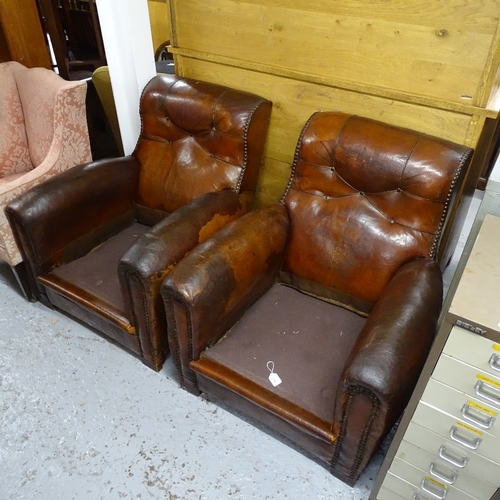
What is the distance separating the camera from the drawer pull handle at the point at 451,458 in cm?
100

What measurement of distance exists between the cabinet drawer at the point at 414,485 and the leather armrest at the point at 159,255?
85 centimetres

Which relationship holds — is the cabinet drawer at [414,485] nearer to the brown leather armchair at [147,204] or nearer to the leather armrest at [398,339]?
the leather armrest at [398,339]

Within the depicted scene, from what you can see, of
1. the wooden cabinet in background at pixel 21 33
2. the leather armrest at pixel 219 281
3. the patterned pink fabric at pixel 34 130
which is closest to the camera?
the leather armrest at pixel 219 281

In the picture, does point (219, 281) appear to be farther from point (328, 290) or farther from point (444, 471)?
point (444, 471)

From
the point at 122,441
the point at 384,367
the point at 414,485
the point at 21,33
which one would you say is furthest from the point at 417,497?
the point at 21,33

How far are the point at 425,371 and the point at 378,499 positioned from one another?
0.57m

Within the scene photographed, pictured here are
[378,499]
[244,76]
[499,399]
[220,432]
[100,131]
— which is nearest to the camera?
[499,399]

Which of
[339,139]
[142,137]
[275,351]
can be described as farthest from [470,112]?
[142,137]

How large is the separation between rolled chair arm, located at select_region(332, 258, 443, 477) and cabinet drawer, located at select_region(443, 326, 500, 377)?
19 centimetres

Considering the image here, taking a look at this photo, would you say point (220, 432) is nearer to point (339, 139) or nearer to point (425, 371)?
point (425, 371)

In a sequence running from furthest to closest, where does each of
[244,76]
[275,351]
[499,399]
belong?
[244,76]
[275,351]
[499,399]

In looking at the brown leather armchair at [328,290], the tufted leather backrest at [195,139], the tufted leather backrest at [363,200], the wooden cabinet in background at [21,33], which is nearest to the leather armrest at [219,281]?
the brown leather armchair at [328,290]

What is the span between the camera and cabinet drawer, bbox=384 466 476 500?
108cm

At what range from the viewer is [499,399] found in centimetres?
87
